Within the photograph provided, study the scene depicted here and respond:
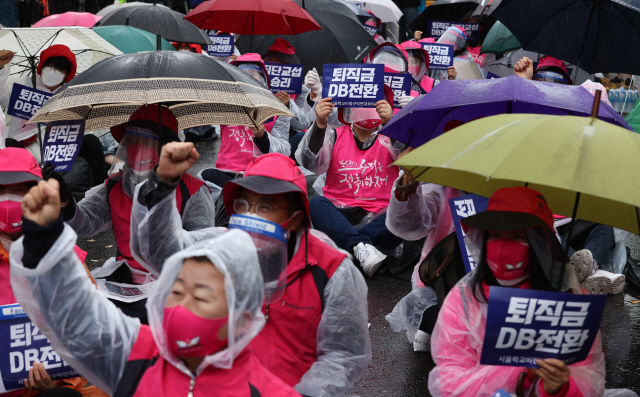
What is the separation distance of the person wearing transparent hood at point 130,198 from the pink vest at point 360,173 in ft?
8.26

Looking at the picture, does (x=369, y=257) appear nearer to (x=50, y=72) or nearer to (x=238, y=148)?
(x=238, y=148)

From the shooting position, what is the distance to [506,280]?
9.02 ft

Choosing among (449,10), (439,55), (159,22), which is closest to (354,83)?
(439,55)

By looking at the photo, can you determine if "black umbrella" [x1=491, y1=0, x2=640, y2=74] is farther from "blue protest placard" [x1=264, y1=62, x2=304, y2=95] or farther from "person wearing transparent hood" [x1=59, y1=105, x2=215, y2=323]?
"person wearing transparent hood" [x1=59, y1=105, x2=215, y2=323]

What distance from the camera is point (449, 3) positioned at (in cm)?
1493

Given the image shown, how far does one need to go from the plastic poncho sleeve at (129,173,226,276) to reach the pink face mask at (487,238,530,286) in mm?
1261

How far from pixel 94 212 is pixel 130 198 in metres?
0.23

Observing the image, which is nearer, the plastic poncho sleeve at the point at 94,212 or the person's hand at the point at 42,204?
the person's hand at the point at 42,204

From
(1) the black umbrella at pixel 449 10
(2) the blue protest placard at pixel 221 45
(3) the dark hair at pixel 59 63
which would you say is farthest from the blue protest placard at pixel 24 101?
(1) the black umbrella at pixel 449 10

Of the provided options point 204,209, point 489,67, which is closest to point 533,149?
point 204,209

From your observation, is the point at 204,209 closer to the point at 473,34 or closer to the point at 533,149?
the point at 533,149

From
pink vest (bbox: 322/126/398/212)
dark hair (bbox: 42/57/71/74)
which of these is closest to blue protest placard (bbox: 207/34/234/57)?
dark hair (bbox: 42/57/71/74)

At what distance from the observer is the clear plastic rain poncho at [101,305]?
1.96 metres

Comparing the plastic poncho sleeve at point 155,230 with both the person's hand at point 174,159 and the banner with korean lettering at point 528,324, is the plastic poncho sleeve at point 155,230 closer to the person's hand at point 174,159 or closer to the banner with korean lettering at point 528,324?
the person's hand at point 174,159
